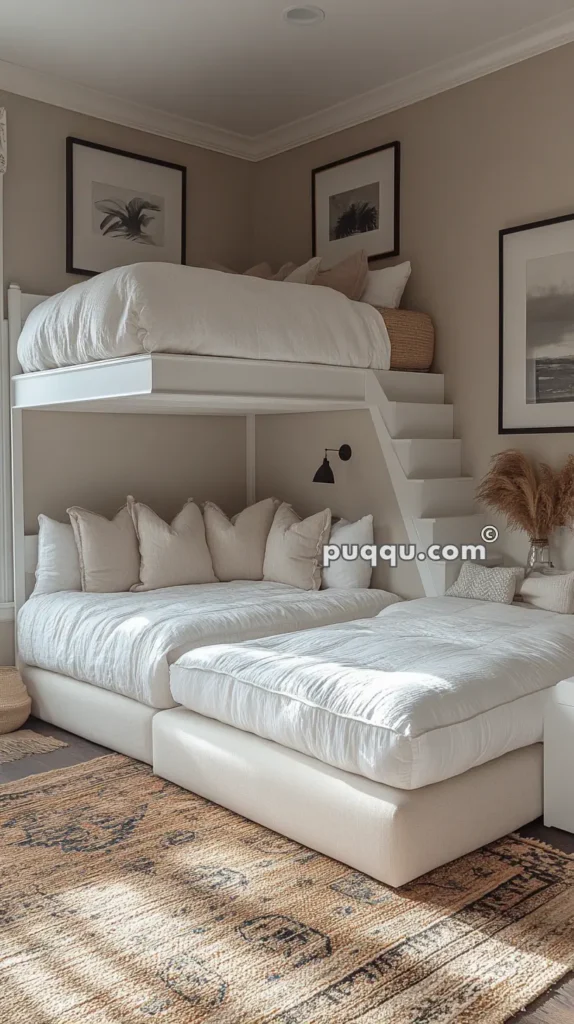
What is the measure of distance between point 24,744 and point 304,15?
9.82 feet

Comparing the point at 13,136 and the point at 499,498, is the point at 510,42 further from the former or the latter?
the point at 13,136

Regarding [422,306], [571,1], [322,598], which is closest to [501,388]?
[422,306]

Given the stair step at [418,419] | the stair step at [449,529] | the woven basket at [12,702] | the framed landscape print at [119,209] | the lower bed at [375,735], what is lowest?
the woven basket at [12,702]

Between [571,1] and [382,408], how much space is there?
168 cm

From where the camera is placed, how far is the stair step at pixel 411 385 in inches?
151

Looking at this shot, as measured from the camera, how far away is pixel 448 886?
7.04 ft

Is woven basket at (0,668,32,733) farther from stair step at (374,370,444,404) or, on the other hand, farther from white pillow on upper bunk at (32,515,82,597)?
stair step at (374,370,444,404)

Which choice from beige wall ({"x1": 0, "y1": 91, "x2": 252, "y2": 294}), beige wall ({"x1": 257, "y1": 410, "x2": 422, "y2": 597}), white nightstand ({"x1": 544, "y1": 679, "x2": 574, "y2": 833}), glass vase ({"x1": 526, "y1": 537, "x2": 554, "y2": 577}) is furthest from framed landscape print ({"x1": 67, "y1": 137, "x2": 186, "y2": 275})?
white nightstand ({"x1": 544, "y1": 679, "x2": 574, "y2": 833})

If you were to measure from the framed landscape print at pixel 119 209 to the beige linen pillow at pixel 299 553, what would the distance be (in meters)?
1.56

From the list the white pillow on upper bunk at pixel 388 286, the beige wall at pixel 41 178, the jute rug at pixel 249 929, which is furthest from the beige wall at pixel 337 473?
the jute rug at pixel 249 929

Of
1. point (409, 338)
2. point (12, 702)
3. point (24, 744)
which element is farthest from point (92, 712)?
point (409, 338)

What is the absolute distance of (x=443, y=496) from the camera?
379cm

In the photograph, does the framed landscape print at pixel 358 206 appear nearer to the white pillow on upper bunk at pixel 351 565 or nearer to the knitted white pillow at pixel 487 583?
the white pillow on upper bunk at pixel 351 565

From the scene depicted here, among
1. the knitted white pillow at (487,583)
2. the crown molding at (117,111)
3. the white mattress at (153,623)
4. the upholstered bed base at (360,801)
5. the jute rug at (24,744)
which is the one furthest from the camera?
the crown molding at (117,111)
